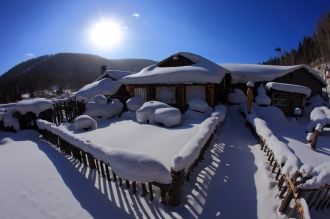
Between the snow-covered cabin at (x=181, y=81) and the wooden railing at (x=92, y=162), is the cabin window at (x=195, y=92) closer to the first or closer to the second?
the snow-covered cabin at (x=181, y=81)

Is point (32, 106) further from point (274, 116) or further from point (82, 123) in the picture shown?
point (274, 116)

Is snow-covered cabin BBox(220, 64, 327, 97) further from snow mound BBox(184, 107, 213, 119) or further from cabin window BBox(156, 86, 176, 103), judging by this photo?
snow mound BBox(184, 107, 213, 119)

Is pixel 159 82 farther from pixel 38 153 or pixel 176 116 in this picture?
pixel 38 153

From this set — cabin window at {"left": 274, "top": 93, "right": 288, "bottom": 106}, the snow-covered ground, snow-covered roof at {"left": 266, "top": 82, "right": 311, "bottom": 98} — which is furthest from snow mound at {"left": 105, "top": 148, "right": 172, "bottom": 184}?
cabin window at {"left": 274, "top": 93, "right": 288, "bottom": 106}

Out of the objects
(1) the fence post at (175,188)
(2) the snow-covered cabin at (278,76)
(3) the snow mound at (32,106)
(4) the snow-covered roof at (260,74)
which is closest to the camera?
(1) the fence post at (175,188)

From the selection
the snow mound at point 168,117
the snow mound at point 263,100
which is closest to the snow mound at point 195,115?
the snow mound at point 168,117

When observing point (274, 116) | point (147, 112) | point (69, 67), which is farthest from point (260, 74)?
point (69, 67)

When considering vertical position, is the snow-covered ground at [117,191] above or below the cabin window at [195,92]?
below

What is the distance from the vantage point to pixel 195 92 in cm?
1381

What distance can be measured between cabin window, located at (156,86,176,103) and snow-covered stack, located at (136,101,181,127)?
384cm

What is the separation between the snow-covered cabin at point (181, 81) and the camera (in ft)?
41.5

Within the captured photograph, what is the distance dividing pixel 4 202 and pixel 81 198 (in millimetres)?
1496

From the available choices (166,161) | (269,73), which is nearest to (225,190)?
(166,161)

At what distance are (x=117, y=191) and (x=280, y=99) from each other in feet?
56.8
